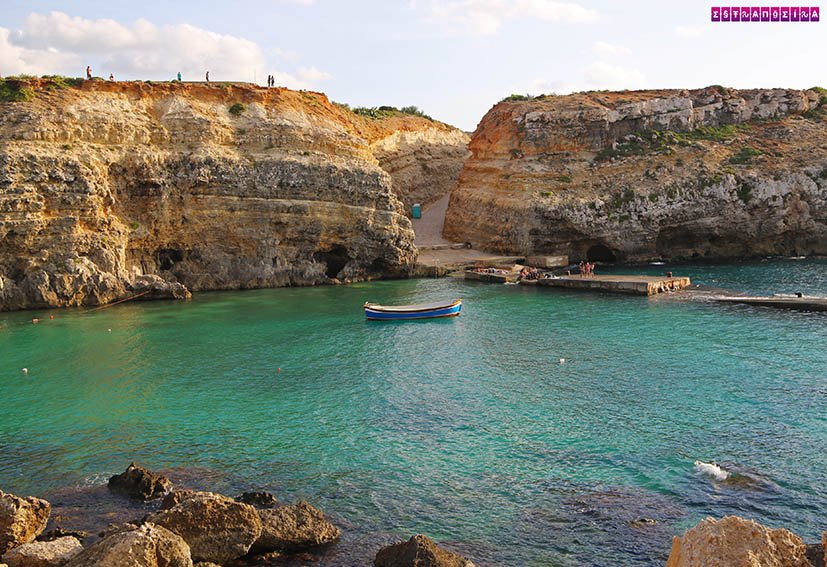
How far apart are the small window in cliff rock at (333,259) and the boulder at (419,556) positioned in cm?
4601

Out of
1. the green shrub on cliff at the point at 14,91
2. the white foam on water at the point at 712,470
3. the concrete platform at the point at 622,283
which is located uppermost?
the green shrub on cliff at the point at 14,91

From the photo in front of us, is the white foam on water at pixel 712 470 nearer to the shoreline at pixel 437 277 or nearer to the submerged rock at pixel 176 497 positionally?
the submerged rock at pixel 176 497

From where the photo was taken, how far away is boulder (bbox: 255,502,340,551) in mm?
16109

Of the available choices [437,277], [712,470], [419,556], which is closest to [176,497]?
[419,556]

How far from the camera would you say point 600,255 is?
72688 millimetres

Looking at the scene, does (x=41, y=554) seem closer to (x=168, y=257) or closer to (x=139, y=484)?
(x=139, y=484)

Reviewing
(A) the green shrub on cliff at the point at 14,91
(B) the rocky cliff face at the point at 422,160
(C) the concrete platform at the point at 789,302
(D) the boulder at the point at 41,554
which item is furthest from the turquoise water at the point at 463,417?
(B) the rocky cliff face at the point at 422,160

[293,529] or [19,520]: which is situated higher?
[19,520]

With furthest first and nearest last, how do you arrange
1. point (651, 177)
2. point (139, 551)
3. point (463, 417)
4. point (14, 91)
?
point (651, 177) < point (14, 91) < point (463, 417) < point (139, 551)

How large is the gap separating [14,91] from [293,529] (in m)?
46.9

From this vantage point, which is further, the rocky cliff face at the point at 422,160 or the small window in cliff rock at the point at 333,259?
the rocky cliff face at the point at 422,160

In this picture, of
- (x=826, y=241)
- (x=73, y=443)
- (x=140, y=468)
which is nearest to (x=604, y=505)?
(x=140, y=468)

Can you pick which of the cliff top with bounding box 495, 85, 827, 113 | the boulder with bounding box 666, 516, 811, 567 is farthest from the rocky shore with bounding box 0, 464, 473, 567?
the cliff top with bounding box 495, 85, 827, 113

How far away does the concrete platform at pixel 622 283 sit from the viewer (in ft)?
166
